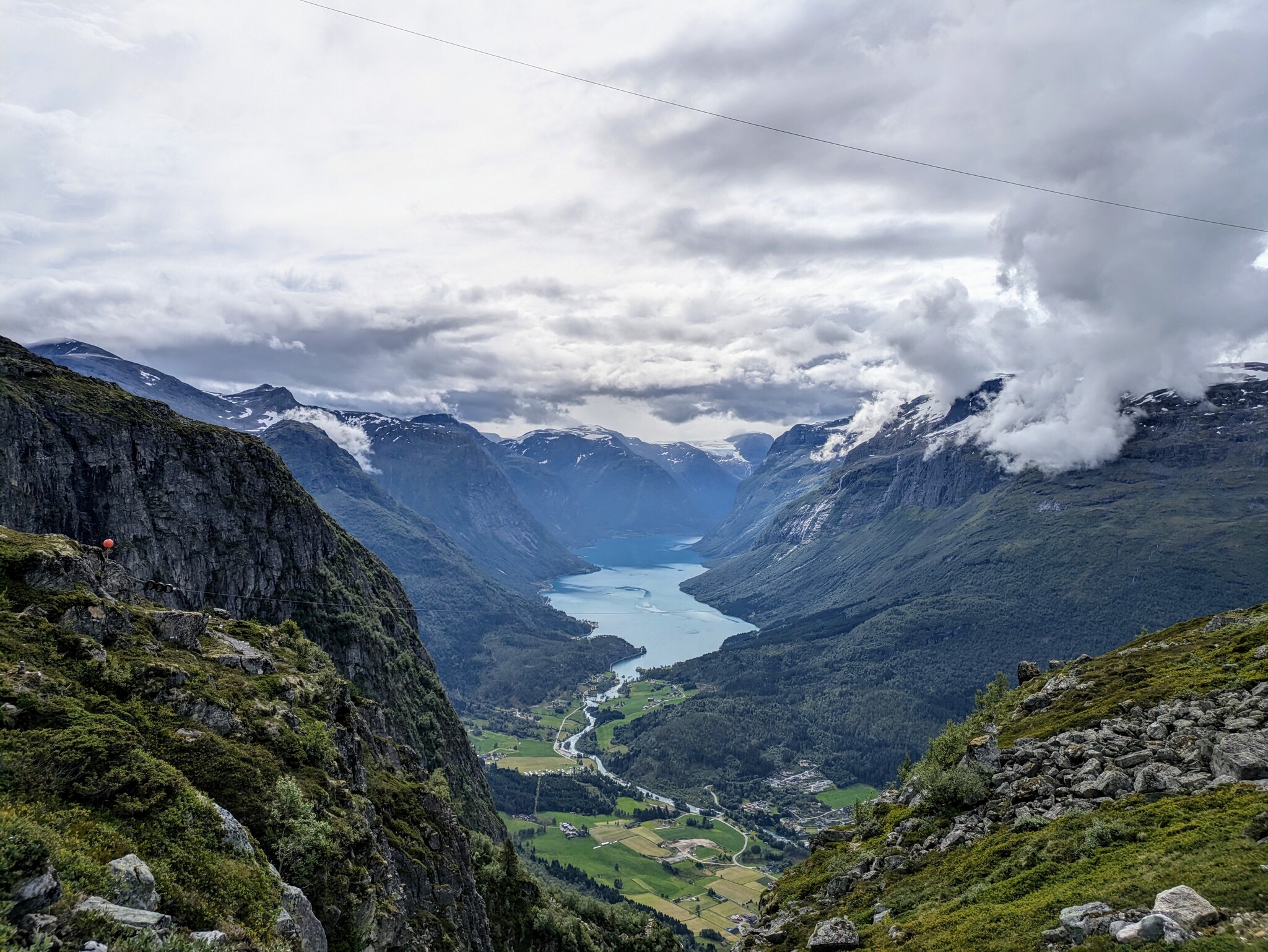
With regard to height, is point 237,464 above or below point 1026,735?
above

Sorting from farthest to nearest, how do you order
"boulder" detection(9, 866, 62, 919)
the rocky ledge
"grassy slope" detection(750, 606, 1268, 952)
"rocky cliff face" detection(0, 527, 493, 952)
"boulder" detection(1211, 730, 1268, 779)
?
the rocky ledge
"boulder" detection(1211, 730, 1268, 779)
"grassy slope" detection(750, 606, 1268, 952)
"rocky cliff face" detection(0, 527, 493, 952)
"boulder" detection(9, 866, 62, 919)

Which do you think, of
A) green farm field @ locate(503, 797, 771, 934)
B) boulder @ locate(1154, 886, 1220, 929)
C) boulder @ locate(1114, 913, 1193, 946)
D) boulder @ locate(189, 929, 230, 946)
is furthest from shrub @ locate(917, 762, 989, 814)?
green farm field @ locate(503, 797, 771, 934)

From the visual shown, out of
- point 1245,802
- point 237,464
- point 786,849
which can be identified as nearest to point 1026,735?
point 1245,802

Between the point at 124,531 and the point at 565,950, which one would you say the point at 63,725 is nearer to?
the point at 565,950

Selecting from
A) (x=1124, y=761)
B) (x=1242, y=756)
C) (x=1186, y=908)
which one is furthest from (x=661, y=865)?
(x=1186, y=908)

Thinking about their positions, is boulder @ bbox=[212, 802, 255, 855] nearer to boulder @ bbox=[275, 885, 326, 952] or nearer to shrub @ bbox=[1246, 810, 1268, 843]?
boulder @ bbox=[275, 885, 326, 952]

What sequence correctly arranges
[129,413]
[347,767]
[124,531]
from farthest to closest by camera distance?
1. [129,413]
2. [124,531]
3. [347,767]
